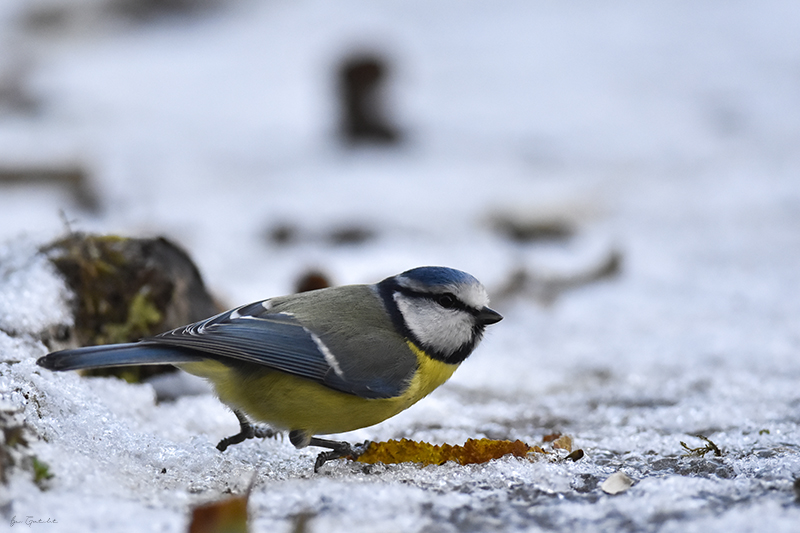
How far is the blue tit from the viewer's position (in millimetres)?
2127

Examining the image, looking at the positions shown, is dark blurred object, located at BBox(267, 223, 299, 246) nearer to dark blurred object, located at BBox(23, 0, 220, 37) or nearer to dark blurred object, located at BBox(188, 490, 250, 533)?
dark blurred object, located at BBox(188, 490, 250, 533)

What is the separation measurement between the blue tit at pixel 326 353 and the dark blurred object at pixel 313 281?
1097mm

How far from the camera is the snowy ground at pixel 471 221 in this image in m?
1.84

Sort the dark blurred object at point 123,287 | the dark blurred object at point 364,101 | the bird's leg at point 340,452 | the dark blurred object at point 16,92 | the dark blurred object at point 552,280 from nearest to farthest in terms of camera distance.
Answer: the bird's leg at point 340,452 → the dark blurred object at point 123,287 → the dark blurred object at point 552,280 → the dark blurred object at point 364,101 → the dark blurred object at point 16,92

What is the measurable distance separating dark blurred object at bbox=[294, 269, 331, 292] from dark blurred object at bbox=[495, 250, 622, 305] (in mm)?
927

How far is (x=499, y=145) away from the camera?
6.66 metres

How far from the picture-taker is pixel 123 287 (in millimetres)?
2814

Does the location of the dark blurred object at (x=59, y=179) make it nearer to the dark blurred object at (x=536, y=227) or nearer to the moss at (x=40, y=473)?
the dark blurred object at (x=536, y=227)

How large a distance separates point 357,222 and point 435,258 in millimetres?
682

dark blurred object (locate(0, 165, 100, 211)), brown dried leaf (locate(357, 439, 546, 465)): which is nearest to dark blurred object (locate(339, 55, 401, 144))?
dark blurred object (locate(0, 165, 100, 211))

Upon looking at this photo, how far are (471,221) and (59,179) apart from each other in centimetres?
267

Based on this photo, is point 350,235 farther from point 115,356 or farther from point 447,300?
point 115,356

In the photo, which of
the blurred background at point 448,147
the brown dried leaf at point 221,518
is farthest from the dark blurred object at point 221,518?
the blurred background at point 448,147

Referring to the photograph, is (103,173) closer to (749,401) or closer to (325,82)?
(325,82)
